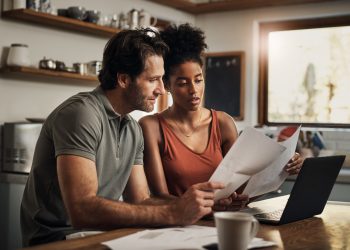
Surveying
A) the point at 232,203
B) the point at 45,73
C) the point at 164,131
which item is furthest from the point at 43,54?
the point at 232,203

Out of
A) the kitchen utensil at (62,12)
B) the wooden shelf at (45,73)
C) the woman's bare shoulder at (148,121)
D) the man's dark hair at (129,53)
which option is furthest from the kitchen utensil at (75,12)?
the man's dark hair at (129,53)

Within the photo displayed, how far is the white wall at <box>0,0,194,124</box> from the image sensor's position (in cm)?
347

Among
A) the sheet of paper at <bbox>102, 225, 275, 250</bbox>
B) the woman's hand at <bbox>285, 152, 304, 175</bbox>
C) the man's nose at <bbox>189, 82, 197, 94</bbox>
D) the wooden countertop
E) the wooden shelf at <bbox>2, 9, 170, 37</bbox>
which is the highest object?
the wooden shelf at <bbox>2, 9, 170, 37</bbox>

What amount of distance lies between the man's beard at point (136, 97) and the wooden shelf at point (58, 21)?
6.01 feet

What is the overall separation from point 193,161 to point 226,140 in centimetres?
21

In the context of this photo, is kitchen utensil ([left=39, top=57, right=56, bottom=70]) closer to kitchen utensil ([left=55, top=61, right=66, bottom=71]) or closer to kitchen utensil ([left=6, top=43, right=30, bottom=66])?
kitchen utensil ([left=55, top=61, right=66, bottom=71])

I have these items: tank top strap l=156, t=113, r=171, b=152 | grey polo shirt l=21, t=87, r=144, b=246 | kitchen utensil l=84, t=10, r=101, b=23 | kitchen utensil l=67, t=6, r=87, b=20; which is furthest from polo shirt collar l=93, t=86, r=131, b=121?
kitchen utensil l=84, t=10, r=101, b=23

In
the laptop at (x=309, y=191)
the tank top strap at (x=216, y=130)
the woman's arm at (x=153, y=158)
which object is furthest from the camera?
the tank top strap at (x=216, y=130)

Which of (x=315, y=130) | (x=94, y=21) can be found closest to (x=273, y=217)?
(x=94, y=21)

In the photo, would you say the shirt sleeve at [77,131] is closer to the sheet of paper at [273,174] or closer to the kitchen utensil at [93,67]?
the sheet of paper at [273,174]

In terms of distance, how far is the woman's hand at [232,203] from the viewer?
1580 millimetres

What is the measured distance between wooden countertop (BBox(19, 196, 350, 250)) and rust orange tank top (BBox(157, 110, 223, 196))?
0.50 m

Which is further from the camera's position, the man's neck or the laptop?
the man's neck

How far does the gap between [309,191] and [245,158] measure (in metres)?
0.26
